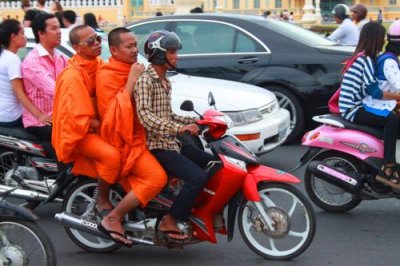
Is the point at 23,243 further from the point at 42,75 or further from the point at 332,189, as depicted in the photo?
the point at 332,189

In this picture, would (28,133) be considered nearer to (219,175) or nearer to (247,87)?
(219,175)

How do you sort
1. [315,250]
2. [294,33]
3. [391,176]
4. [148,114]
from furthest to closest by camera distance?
[294,33], [391,176], [315,250], [148,114]

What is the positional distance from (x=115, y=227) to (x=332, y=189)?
228 centimetres

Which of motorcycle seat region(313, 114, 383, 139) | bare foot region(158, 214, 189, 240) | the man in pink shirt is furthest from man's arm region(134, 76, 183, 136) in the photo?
motorcycle seat region(313, 114, 383, 139)

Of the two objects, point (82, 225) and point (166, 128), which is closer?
point (166, 128)

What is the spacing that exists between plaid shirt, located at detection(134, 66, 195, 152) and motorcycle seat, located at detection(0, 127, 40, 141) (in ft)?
5.23

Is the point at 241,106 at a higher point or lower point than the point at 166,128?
lower

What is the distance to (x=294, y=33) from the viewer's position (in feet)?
35.4

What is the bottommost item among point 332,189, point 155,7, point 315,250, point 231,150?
point 155,7

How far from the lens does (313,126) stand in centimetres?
1060

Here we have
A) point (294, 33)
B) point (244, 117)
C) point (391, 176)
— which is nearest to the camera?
point (391, 176)

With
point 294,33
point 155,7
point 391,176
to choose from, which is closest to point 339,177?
point 391,176

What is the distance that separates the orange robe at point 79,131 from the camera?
5.44 meters

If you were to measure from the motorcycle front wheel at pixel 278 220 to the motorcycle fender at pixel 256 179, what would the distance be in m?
0.04
